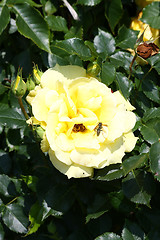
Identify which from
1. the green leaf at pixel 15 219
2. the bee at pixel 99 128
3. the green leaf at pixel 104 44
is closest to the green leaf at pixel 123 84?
the green leaf at pixel 104 44

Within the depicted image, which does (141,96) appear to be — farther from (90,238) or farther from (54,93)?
(90,238)

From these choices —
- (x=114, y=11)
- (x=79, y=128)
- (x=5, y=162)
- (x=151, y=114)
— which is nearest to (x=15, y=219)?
(x=5, y=162)

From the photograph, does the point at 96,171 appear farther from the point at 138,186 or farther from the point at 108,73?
the point at 108,73

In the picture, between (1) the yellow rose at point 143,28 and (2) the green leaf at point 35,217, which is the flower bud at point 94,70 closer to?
(1) the yellow rose at point 143,28

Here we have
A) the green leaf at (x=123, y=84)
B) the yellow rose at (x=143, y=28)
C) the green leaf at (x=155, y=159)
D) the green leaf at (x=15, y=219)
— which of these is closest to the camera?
the green leaf at (x=155, y=159)

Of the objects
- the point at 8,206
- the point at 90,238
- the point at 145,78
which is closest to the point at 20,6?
the point at 145,78

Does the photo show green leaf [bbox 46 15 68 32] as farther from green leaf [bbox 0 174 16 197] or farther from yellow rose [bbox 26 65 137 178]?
green leaf [bbox 0 174 16 197]

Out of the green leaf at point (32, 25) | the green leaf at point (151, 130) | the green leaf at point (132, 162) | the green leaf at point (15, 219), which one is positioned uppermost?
the green leaf at point (32, 25)
